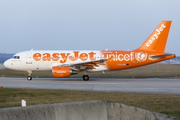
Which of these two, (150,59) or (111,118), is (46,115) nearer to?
(111,118)

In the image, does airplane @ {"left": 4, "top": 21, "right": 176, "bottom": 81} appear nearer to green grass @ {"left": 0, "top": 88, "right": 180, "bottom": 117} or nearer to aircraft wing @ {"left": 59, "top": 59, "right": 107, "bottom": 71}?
aircraft wing @ {"left": 59, "top": 59, "right": 107, "bottom": 71}

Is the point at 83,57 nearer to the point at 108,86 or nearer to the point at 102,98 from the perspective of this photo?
the point at 108,86

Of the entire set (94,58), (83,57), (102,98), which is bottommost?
(102,98)

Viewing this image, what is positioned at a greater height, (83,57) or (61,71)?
(83,57)

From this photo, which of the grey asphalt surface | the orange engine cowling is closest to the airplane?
the orange engine cowling

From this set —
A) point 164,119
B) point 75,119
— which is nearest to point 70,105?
point 75,119

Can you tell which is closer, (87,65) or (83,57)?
(87,65)

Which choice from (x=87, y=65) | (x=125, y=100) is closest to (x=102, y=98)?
(x=125, y=100)

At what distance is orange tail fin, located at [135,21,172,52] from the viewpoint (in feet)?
98.5

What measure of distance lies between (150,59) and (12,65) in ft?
45.8

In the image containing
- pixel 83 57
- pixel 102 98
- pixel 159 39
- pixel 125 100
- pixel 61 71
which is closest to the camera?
pixel 125 100

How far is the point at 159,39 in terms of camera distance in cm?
3014

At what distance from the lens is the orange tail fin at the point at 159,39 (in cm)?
3003

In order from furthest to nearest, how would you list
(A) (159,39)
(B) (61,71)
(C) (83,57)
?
(A) (159,39) < (C) (83,57) < (B) (61,71)
